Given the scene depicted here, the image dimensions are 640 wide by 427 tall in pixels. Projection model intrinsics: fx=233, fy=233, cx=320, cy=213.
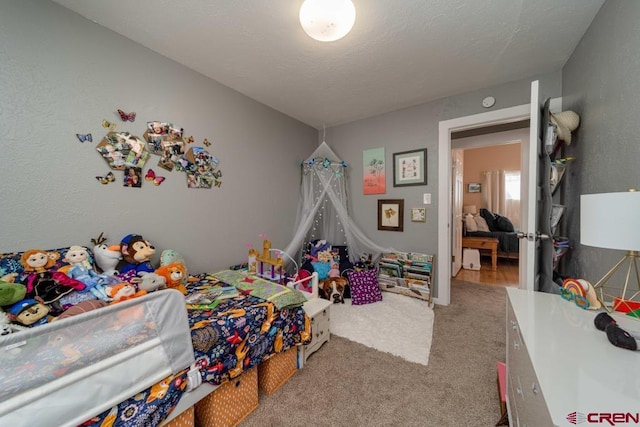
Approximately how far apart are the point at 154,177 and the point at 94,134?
1.48 ft

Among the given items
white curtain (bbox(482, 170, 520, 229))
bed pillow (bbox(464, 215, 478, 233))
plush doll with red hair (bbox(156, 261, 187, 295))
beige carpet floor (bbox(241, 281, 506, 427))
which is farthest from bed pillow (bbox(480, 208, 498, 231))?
plush doll with red hair (bbox(156, 261, 187, 295))

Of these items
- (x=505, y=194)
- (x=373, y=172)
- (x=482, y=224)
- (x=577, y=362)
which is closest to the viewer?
(x=577, y=362)

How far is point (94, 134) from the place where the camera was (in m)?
1.65

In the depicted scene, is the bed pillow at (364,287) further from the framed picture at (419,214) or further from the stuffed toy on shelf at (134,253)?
the stuffed toy on shelf at (134,253)

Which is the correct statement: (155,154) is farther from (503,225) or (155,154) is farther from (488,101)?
(503,225)

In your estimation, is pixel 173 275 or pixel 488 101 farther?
pixel 488 101

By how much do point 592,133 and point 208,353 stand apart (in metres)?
2.76

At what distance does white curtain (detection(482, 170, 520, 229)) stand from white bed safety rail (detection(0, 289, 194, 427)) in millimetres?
6649

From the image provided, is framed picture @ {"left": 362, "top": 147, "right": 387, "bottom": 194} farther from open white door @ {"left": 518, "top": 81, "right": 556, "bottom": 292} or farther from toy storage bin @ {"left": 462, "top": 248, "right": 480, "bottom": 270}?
toy storage bin @ {"left": 462, "top": 248, "right": 480, "bottom": 270}

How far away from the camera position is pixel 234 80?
2.36m

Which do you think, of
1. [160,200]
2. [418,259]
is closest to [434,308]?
[418,259]

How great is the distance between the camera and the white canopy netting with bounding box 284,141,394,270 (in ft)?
10.5

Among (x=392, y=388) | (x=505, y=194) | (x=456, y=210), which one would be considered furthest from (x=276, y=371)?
(x=505, y=194)

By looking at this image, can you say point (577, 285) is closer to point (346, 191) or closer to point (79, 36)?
point (346, 191)
